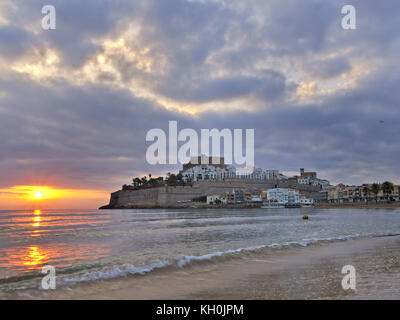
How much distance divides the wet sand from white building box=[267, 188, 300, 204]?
8983cm

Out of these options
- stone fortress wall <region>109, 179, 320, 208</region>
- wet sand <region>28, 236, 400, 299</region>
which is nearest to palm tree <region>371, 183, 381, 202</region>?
stone fortress wall <region>109, 179, 320, 208</region>

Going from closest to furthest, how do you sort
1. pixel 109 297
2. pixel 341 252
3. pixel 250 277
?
pixel 109 297 → pixel 250 277 → pixel 341 252

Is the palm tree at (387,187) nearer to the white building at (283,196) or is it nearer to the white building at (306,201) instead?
the white building at (306,201)

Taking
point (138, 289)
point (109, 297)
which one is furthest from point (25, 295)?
point (138, 289)

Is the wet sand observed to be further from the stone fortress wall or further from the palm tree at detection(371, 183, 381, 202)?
the stone fortress wall

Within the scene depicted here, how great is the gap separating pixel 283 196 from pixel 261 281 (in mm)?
93995

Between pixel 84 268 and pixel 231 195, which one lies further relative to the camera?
pixel 231 195

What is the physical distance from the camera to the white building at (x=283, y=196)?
312 feet

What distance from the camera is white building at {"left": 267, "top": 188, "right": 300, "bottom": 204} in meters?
95.1

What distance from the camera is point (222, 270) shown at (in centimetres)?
673

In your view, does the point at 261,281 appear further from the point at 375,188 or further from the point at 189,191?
the point at 189,191

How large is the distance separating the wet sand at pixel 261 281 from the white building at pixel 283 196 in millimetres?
89833
